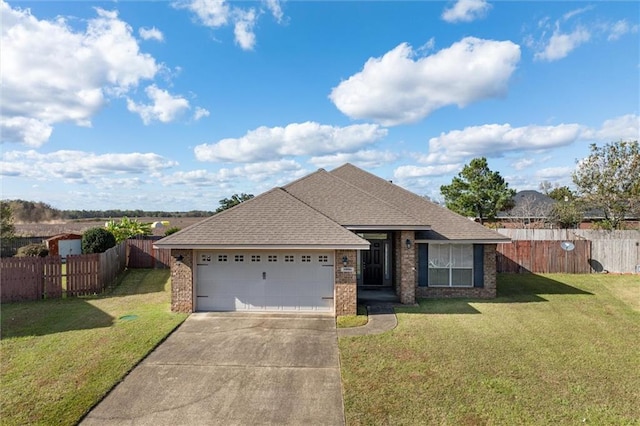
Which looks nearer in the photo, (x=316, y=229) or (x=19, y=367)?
(x=19, y=367)

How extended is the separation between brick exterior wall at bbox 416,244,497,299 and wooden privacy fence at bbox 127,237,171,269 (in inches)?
544

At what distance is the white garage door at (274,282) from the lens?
36.5 ft

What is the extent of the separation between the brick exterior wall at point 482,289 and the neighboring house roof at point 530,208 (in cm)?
2640

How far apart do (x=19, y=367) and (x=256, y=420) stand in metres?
5.50

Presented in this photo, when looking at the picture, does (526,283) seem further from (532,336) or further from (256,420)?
(256,420)

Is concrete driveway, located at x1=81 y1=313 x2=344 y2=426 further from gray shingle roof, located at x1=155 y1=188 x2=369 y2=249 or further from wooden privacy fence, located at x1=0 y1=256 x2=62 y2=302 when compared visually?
wooden privacy fence, located at x1=0 y1=256 x2=62 y2=302

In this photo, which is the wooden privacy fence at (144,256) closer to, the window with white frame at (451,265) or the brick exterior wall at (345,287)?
the brick exterior wall at (345,287)

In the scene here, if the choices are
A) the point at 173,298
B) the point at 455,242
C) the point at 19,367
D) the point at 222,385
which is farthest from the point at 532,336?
the point at 19,367

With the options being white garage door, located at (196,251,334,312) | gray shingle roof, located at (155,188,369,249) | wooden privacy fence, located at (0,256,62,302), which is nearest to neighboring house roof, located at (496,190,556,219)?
gray shingle roof, located at (155,188,369,249)

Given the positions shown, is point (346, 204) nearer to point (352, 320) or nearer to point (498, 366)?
point (352, 320)

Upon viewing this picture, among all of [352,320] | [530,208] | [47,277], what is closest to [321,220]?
[352,320]

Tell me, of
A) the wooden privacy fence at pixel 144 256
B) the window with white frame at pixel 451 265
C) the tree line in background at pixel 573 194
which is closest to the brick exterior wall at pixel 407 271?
the window with white frame at pixel 451 265

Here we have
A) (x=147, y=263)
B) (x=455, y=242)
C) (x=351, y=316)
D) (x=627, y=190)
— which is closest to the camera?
(x=351, y=316)

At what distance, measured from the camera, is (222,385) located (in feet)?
21.7
